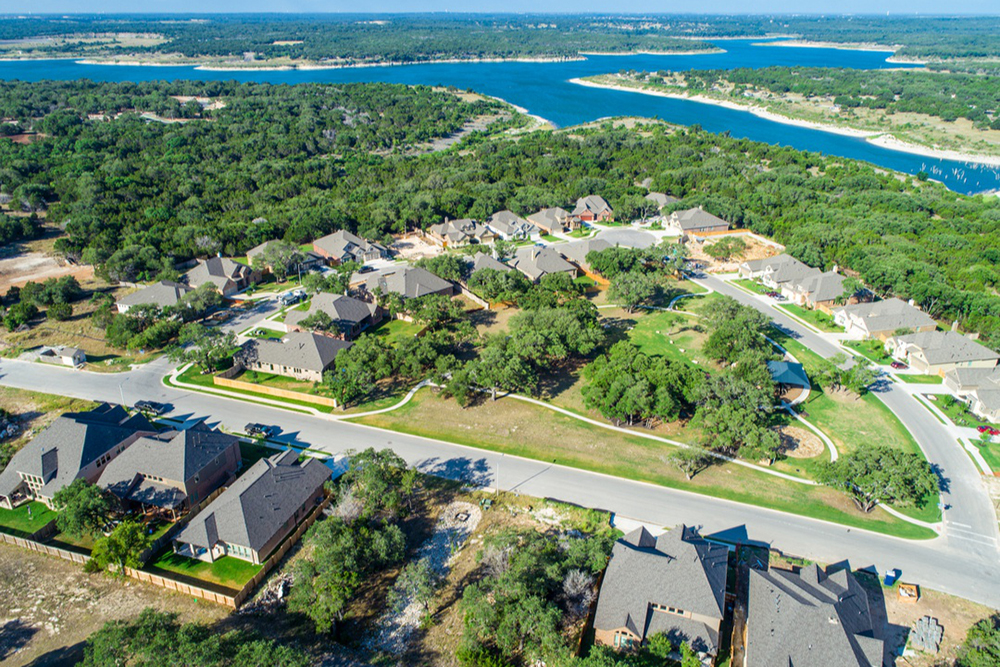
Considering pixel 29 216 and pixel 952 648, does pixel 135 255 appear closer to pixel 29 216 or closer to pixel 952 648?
pixel 29 216

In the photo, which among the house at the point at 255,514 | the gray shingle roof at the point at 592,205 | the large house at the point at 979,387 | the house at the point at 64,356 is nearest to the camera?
the house at the point at 255,514

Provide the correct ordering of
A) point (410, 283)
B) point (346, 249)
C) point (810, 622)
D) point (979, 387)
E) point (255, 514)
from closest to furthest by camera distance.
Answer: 1. point (810, 622)
2. point (255, 514)
3. point (979, 387)
4. point (410, 283)
5. point (346, 249)

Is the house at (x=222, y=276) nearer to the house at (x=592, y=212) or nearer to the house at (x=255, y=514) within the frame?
the house at (x=255, y=514)

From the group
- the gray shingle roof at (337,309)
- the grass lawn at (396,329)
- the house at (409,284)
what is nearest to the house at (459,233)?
the house at (409,284)

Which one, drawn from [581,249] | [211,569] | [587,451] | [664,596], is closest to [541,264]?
Result: [581,249]

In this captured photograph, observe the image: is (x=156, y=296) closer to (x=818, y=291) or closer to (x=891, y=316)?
(x=818, y=291)

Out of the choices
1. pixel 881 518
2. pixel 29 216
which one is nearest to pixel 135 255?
pixel 29 216

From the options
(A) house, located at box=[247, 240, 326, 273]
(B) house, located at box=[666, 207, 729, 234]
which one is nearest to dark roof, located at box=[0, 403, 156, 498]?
(A) house, located at box=[247, 240, 326, 273]
